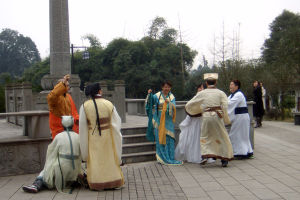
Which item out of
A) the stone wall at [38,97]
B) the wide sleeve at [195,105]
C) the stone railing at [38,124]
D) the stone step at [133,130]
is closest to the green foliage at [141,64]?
the stone wall at [38,97]

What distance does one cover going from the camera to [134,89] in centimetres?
2644

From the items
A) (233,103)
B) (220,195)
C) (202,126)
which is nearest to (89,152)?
(220,195)

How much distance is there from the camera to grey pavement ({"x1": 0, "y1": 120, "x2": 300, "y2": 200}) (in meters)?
5.80

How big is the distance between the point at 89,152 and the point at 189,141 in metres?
3.04

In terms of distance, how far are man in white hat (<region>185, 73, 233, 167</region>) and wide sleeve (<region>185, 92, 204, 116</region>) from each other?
5.0 inches

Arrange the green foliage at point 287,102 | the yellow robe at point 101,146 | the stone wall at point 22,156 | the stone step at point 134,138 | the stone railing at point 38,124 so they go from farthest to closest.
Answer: the green foliage at point 287,102 < the stone step at point 134,138 < the stone railing at point 38,124 < the stone wall at point 22,156 < the yellow robe at point 101,146

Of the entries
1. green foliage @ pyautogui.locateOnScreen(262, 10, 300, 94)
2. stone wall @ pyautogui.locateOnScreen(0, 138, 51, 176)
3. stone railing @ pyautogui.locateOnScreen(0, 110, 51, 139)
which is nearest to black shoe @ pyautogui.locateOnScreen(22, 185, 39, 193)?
stone wall @ pyautogui.locateOnScreen(0, 138, 51, 176)

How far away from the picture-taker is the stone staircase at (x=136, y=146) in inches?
345

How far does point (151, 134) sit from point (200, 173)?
1.84m

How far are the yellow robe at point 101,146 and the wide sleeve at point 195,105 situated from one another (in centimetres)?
245

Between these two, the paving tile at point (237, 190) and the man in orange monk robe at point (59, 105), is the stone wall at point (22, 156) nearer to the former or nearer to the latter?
the man in orange monk robe at point (59, 105)

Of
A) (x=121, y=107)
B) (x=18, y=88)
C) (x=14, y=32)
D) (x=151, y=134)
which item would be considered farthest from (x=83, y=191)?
(x=14, y=32)

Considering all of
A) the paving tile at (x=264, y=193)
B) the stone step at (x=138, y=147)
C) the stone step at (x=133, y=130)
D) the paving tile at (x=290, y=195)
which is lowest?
the paving tile at (x=264, y=193)

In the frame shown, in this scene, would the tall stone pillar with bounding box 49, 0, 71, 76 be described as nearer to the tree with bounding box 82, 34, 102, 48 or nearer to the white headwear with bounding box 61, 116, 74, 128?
the white headwear with bounding box 61, 116, 74, 128
